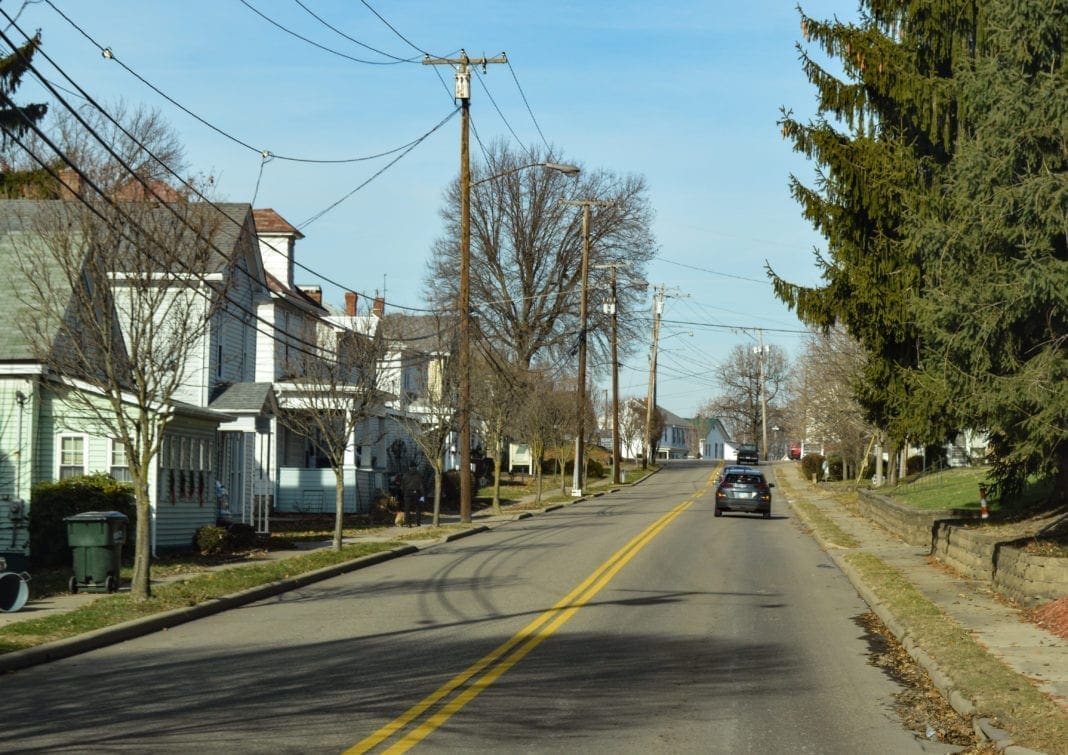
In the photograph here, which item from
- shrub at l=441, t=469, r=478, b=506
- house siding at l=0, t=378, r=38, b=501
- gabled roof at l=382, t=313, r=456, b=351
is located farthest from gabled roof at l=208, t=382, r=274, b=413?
shrub at l=441, t=469, r=478, b=506

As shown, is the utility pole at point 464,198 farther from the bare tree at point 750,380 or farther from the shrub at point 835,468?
the bare tree at point 750,380

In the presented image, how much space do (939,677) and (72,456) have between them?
18.5 meters

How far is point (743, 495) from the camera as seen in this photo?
128ft

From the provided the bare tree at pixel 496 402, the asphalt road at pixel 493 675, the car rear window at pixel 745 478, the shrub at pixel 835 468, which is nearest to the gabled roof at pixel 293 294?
the bare tree at pixel 496 402

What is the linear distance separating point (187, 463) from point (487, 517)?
47.9 feet

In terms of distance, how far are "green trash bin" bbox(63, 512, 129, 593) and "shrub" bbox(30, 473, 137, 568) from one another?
401cm

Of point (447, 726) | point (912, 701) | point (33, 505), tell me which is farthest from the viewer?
point (33, 505)

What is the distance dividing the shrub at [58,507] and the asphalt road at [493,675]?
17.8ft

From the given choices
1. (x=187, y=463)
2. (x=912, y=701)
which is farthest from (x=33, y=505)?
(x=912, y=701)

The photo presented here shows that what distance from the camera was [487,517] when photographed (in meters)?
39.5

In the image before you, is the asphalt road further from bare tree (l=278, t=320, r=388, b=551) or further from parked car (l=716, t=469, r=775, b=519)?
parked car (l=716, t=469, r=775, b=519)

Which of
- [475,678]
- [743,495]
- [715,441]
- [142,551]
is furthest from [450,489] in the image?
[715,441]

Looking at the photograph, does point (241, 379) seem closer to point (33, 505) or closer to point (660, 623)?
point (33, 505)

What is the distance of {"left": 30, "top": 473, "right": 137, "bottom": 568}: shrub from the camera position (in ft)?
71.8
